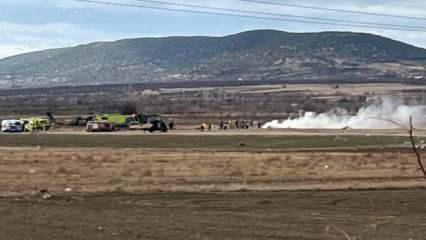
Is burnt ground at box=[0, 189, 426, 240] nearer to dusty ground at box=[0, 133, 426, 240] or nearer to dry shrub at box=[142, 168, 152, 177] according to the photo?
dusty ground at box=[0, 133, 426, 240]

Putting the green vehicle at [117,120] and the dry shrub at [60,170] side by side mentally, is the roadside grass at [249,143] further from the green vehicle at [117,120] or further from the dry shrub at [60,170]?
the green vehicle at [117,120]

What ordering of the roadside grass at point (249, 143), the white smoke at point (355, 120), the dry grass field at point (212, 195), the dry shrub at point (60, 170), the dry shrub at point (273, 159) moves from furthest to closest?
the white smoke at point (355, 120)
the roadside grass at point (249, 143)
the dry shrub at point (273, 159)
the dry shrub at point (60, 170)
the dry grass field at point (212, 195)

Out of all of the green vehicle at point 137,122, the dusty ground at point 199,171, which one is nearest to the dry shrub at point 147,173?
the dusty ground at point 199,171

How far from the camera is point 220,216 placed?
34.6 metres

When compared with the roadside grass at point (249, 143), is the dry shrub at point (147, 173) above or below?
below

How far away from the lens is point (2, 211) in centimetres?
3719

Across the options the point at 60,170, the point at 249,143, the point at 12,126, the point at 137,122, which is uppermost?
the point at 137,122

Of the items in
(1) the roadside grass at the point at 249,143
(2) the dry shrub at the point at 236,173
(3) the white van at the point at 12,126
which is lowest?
(2) the dry shrub at the point at 236,173

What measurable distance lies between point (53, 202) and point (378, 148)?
51.9 meters

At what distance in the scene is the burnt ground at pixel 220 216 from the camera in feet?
97.0

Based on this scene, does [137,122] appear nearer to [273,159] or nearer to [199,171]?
[273,159]

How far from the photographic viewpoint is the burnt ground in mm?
29562

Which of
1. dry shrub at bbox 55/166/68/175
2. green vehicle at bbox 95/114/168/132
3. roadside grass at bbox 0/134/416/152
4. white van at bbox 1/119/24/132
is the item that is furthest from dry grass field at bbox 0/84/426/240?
white van at bbox 1/119/24/132

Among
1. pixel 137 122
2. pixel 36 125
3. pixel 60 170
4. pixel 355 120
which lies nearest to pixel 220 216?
pixel 60 170
